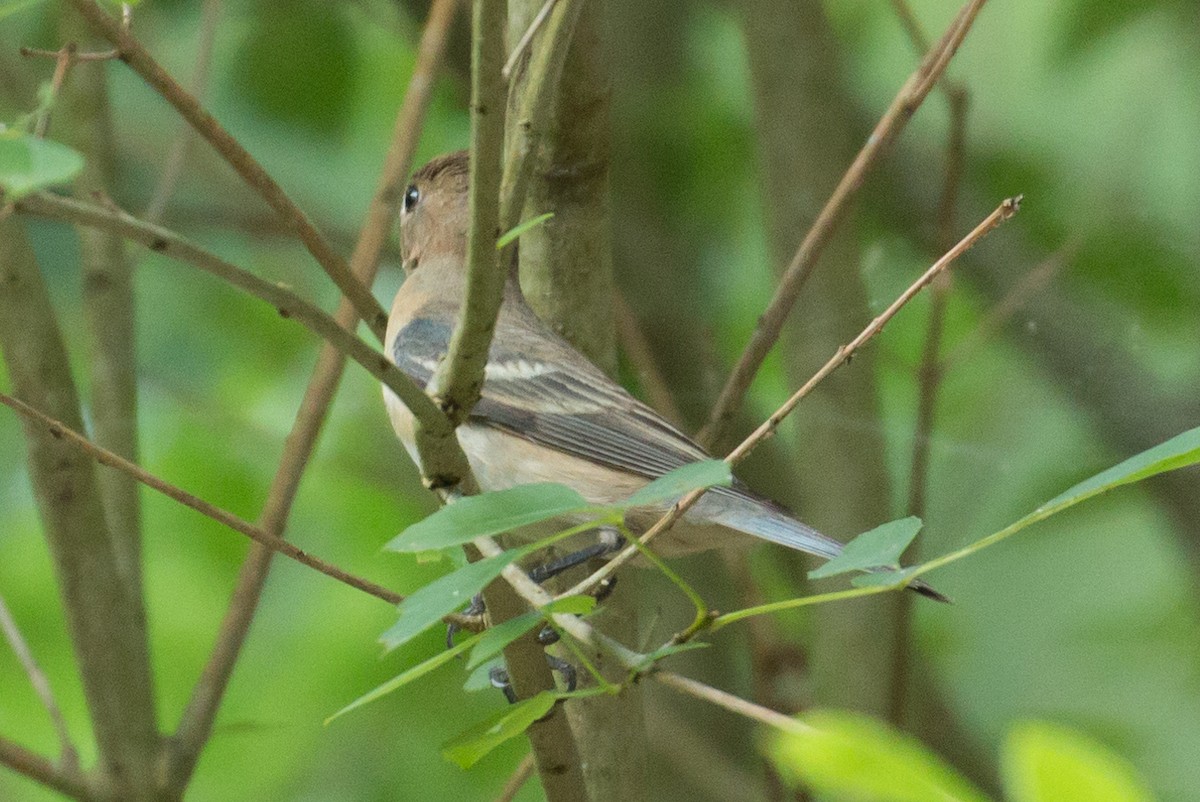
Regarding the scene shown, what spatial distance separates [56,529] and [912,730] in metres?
2.22

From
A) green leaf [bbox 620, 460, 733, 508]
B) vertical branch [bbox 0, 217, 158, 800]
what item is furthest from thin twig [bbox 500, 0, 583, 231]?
vertical branch [bbox 0, 217, 158, 800]

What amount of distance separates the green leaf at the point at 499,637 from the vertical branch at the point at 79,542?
1615 mm

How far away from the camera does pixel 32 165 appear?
0.88 meters

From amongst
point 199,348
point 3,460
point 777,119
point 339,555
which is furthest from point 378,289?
point 777,119

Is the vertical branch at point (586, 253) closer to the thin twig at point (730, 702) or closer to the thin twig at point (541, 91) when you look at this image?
the thin twig at point (541, 91)

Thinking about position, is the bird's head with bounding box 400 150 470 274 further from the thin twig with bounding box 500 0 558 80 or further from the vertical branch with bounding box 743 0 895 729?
the thin twig with bounding box 500 0 558 80

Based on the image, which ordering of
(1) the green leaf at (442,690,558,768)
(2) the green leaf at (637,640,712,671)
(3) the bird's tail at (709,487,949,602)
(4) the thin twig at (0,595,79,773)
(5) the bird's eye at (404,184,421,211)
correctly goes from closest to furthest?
(2) the green leaf at (637,640,712,671)
(1) the green leaf at (442,690,558,768)
(3) the bird's tail at (709,487,949,602)
(4) the thin twig at (0,595,79,773)
(5) the bird's eye at (404,184,421,211)

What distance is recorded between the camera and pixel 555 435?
283cm

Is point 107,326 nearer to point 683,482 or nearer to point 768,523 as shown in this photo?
point 768,523

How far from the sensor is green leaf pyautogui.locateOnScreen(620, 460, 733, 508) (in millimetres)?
1122

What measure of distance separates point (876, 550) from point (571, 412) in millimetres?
1618

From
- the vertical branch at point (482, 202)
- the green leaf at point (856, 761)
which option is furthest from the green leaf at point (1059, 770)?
the vertical branch at point (482, 202)

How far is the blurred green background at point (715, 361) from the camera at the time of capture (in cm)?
366

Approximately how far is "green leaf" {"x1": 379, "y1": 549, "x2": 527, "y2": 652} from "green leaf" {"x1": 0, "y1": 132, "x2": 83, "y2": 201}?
1.51 ft
